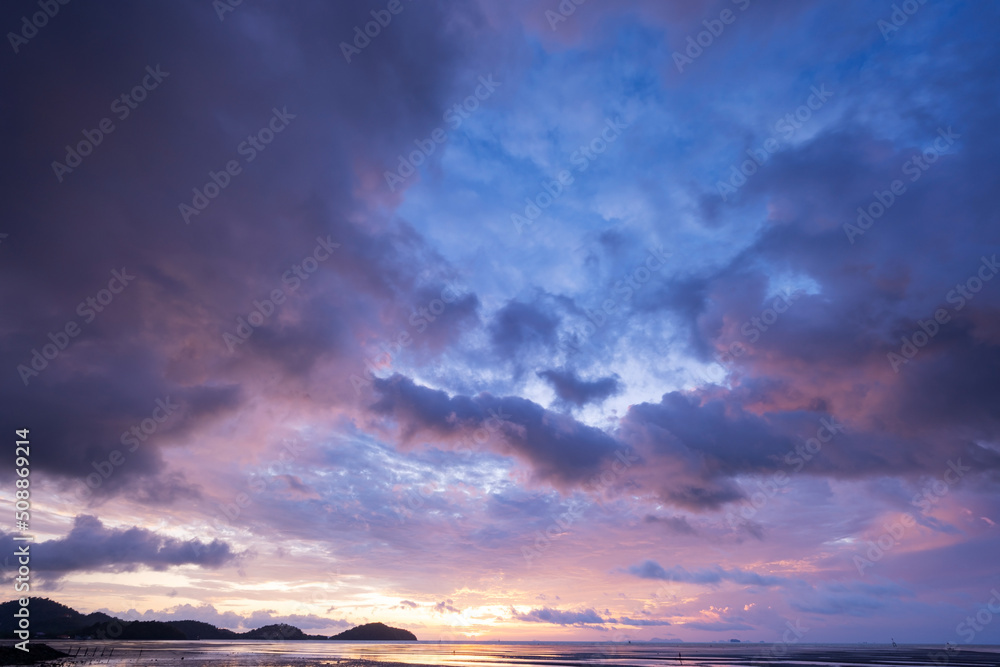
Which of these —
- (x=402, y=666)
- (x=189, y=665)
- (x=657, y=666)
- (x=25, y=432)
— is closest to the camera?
(x=25, y=432)

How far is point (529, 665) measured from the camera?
120688 millimetres

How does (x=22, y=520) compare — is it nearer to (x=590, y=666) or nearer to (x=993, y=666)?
(x=590, y=666)

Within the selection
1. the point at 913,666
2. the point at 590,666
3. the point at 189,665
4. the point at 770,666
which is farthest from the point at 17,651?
A: the point at 913,666

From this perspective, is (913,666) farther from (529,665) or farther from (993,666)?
(529,665)

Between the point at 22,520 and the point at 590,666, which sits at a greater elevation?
the point at 22,520

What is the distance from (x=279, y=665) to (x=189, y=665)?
18738 millimetres

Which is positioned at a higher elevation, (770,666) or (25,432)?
(25,432)

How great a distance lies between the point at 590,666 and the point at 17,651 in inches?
4683

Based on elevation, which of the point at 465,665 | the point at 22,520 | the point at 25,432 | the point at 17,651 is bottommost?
the point at 465,665

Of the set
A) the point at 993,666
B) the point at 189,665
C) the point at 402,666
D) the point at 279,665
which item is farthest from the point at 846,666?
the point at 189,665

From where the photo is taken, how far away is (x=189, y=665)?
103 meters

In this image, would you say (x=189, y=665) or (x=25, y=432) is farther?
(x=189, y=665)

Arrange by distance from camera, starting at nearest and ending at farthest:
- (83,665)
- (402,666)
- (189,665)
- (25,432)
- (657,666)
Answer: (25,432) → (83,665) → (189,665) → (402,666) → (657,666)

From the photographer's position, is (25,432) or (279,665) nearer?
(25,432)
